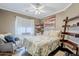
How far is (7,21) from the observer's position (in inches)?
83.0

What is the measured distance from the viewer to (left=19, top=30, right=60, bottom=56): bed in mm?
2012

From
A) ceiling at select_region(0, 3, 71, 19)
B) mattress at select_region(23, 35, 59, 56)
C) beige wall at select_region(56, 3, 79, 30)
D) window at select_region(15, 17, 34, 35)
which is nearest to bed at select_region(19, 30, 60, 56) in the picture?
mattress at select_region(23, 35, 59, 56)

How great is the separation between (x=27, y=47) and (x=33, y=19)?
0.52 m

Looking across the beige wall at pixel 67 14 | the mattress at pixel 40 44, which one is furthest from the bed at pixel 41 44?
the beige wall at pixel 67 14

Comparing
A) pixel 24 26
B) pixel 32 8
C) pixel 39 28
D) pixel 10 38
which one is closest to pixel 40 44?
pixel 39 28

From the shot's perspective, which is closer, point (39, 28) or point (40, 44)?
point (40, 44)

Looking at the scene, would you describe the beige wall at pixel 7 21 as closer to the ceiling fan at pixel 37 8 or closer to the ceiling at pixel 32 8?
the ceiling at pixel 32 8

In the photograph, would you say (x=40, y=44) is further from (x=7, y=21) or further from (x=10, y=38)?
(x=7, y=21)

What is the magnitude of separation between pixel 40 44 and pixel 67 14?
72 cm

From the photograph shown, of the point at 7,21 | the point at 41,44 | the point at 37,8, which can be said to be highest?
the point at 37,8

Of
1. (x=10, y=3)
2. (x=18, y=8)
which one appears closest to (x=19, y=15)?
(x=18, y=8)

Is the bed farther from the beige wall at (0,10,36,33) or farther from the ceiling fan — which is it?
the ceiling fan

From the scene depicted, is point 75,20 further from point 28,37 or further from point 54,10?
point 28,37

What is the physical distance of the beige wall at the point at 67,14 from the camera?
2039 mm
